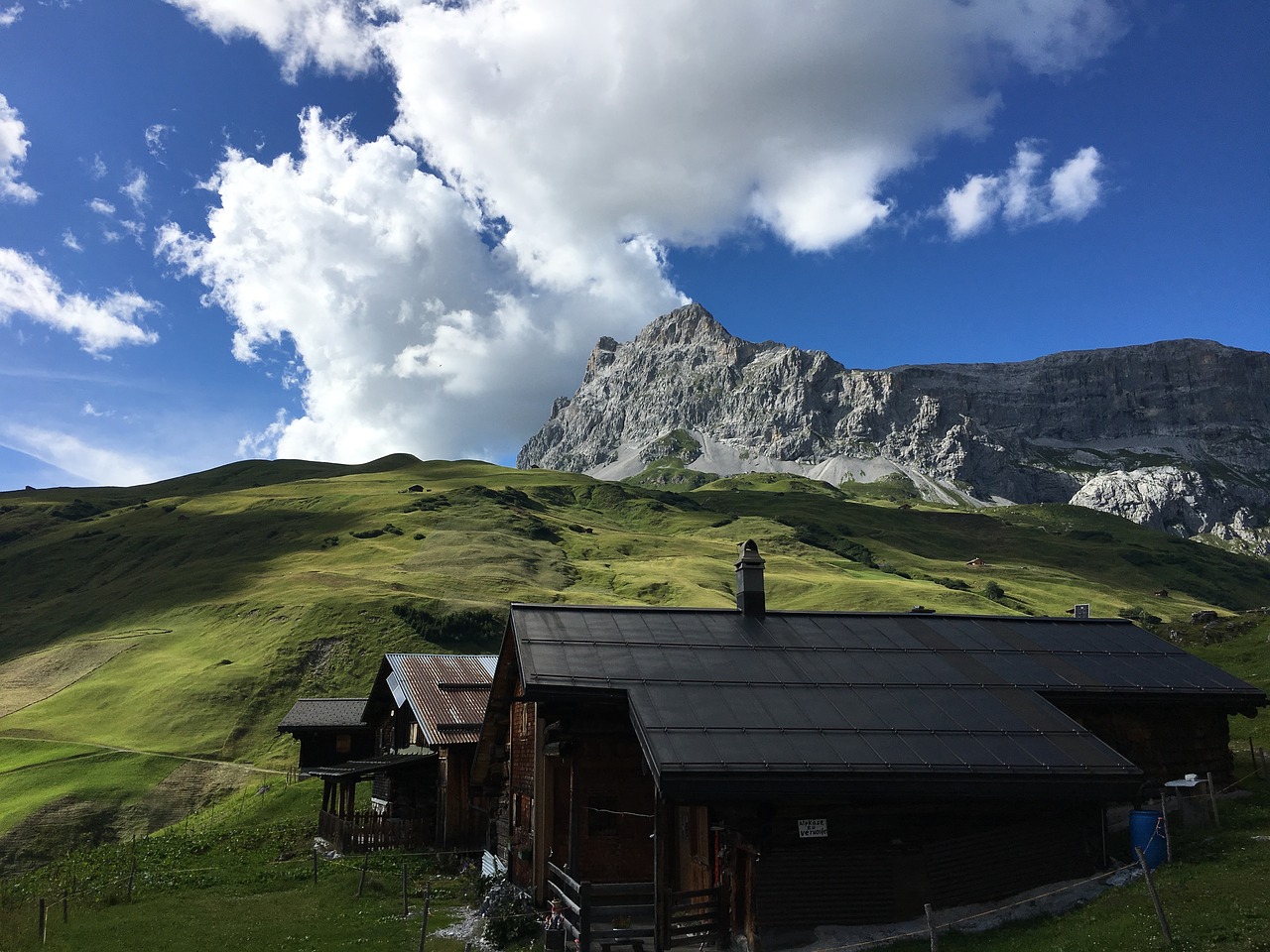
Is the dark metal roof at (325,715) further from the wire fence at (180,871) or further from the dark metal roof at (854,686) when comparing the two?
the dark metal roof at (854,686)

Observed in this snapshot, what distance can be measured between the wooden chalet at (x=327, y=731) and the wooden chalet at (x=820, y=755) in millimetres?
33471

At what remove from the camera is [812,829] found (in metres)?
16.4

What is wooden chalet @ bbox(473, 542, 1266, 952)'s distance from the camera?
1627 cm

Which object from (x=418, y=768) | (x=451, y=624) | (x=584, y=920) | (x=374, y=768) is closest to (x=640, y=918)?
(x=584, y=920)

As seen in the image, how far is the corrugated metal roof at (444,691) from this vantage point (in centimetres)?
3897

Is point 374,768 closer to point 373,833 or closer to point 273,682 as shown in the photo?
point 373,833

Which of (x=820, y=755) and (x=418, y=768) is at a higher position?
(x=820, y=755)

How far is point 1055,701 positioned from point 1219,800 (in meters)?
5.81

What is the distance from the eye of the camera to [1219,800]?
22.2 m

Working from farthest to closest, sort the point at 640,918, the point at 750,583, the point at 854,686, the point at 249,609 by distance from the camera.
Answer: the point at 249,609 < the point at 750,583 < the point at 854,686 < the point at 640,918

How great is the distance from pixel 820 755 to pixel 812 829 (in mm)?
1409

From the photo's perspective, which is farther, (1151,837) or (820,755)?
(1151,837)

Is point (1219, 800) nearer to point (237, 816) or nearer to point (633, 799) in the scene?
point (633, 799)

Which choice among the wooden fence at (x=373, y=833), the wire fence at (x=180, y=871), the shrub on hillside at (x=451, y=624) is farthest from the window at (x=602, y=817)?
the shrub on hillside at (x=451, y=624)
